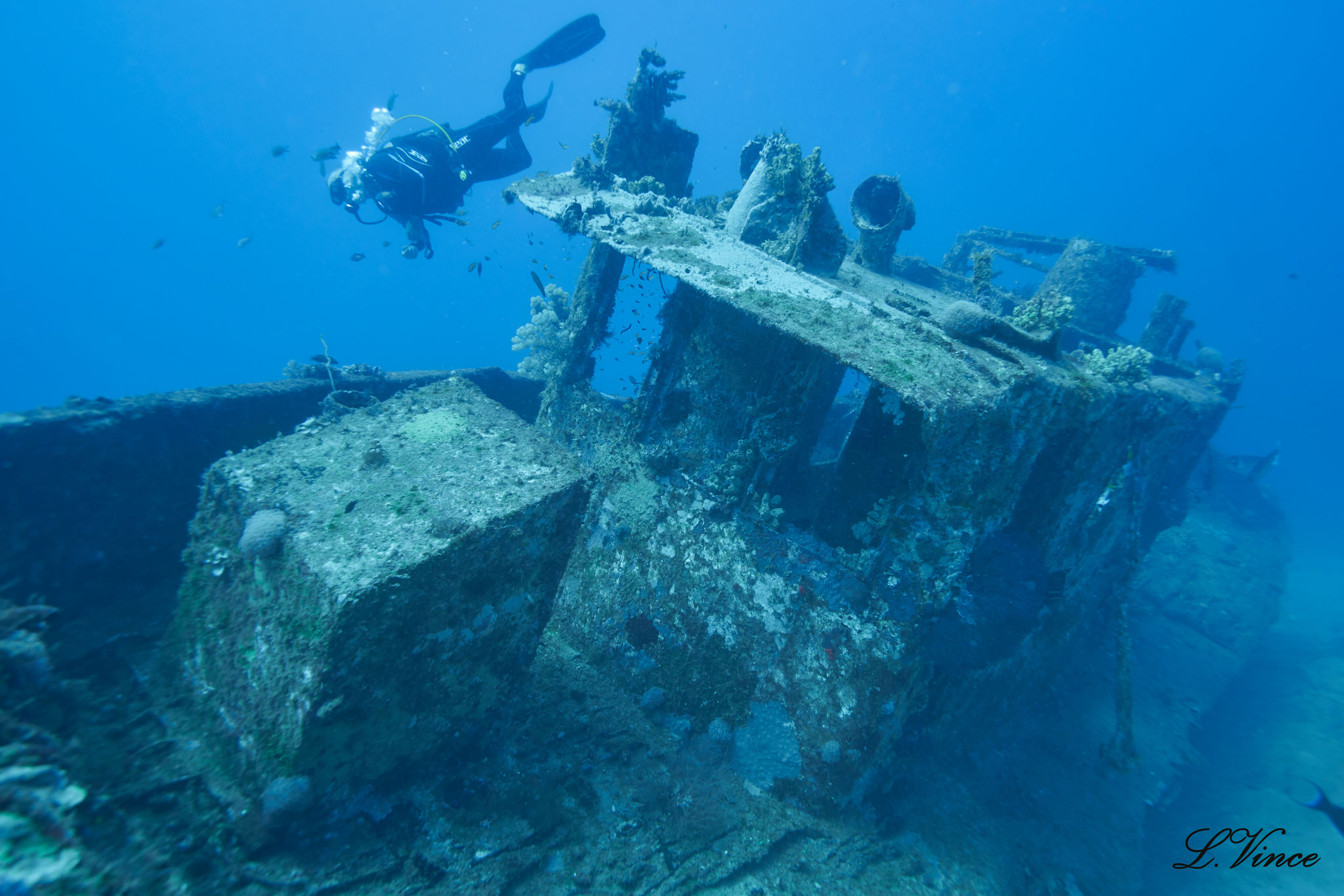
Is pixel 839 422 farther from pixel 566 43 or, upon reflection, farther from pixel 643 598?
pixel 566 43

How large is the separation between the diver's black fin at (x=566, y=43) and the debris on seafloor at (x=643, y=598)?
26.3 feet

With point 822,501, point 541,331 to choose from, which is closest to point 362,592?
point 822,501

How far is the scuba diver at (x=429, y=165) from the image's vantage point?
965 cm

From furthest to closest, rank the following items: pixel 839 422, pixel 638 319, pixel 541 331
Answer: pixel 839 422 → pixel 541 331 → pixel 638 319

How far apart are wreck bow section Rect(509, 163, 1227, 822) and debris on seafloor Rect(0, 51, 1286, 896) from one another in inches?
1.0

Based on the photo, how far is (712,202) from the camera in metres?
8.03

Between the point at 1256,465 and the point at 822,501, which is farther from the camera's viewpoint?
the point at 1256,465

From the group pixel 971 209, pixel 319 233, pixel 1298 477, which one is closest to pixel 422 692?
pixel 1298 477

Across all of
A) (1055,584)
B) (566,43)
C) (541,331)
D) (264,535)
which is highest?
(566,43)

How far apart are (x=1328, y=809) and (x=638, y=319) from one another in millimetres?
8849

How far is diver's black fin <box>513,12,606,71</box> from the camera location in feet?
38.3

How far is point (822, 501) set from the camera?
174 inches

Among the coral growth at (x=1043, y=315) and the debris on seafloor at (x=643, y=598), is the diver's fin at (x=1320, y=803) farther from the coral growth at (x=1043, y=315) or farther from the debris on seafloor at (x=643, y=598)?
the coral growth at (x=1043, y=315)

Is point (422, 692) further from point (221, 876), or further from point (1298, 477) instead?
point (1298, 477)
